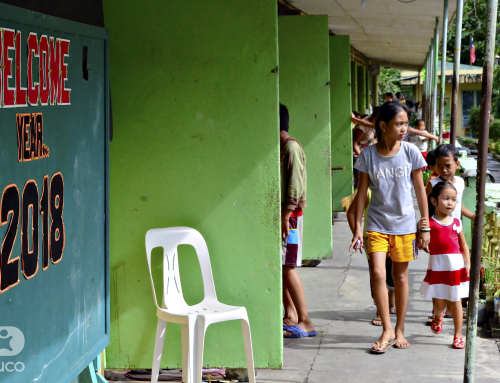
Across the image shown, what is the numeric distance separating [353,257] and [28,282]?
5693 millimetres

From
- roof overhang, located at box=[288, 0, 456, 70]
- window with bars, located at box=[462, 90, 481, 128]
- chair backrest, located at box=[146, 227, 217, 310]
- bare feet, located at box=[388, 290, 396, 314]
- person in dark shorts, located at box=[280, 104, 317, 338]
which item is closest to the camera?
chair backrest, located at box=[146, 227, 217, 310]

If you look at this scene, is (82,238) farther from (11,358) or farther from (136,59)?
(136,59)

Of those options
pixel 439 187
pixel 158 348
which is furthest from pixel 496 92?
pixel 158 348

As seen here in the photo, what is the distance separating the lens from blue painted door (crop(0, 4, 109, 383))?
7.67 feet

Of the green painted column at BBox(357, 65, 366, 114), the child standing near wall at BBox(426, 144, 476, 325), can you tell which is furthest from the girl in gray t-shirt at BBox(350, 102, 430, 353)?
the green painted column at BBox(357, 65, 366, 114)

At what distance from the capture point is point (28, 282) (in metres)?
2.49

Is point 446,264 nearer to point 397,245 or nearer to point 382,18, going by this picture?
point 397,245

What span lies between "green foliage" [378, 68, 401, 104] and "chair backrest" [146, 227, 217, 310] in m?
32.1

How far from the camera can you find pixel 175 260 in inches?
161

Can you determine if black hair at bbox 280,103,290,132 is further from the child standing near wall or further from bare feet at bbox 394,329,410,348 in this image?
bare feet at bbox 394,329,410,348

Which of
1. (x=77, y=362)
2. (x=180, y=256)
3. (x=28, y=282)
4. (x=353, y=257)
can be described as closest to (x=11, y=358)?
(x=28, y=282)

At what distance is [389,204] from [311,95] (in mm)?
2893

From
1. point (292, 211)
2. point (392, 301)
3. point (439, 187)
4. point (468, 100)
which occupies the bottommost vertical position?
point (392, 301)

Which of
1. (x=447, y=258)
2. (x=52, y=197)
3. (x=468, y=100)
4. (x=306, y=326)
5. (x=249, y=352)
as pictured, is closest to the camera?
(x=52, y=197)
